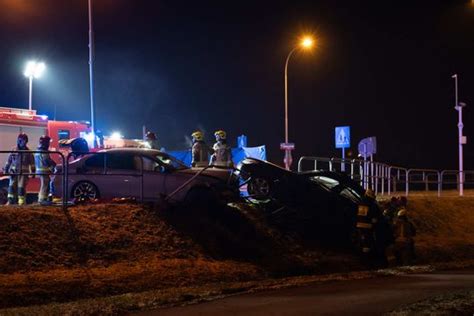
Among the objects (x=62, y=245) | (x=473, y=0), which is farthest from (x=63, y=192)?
(x=473, y=0)

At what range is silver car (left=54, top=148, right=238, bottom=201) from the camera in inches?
536

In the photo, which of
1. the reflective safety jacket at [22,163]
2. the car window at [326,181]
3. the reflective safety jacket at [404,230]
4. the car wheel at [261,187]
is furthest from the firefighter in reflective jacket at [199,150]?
the reflective safety jacket at [404,230]

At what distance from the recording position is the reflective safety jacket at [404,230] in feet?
48.9

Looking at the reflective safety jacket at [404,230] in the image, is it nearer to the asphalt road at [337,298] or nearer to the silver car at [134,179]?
the asphalt road at [337,298]

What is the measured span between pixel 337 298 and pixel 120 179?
6289 mm


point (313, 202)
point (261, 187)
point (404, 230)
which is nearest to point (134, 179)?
point (261, 187)

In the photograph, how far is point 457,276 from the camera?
1177 centimetres

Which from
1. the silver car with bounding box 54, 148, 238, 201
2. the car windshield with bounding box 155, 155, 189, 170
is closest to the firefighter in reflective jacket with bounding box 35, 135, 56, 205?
the silver car with bounding box 54, 148, 238, 201

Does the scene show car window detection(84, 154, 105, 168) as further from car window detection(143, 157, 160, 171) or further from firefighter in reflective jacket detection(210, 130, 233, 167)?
firefighter in reflective jacket detection(210, 130, 233, 167)

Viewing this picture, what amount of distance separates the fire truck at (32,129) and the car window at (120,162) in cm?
405

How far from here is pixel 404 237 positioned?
15070 millimetres

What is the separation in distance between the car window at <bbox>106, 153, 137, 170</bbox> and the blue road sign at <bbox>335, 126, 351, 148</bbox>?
1108cm

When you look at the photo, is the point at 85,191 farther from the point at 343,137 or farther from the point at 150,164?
the point at 343,137

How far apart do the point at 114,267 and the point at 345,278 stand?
4.31 meters
